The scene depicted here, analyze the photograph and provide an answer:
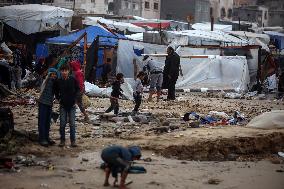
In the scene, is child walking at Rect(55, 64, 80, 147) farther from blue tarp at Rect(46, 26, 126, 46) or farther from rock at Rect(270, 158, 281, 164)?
blue tarp at Rect(46, 26, 126, 46)

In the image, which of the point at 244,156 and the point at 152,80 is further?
the point at 152,80

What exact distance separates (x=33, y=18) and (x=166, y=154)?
20939 mm

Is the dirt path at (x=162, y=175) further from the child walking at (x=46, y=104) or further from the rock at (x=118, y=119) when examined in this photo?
the rock at (x=118, y=119)

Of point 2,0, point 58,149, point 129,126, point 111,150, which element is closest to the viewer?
point 111,150

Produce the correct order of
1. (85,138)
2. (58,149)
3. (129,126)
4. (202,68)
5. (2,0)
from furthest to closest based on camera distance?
(2,0) → (202,68) → (129,126) → (85,138) → (58,149)

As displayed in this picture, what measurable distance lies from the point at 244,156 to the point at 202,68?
13456 mm

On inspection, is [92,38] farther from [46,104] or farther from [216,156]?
[216,156]

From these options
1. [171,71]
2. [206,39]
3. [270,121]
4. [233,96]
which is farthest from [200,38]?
[270,121]

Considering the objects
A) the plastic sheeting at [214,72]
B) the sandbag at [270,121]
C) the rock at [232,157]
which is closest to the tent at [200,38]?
the plastic sheeting at [214,72]

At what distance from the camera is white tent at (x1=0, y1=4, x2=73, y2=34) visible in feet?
88.7

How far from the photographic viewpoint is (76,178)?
6.52 m

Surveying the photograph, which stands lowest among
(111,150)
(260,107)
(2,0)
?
(260,107)

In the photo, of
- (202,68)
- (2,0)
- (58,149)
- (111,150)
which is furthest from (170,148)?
(2,0)

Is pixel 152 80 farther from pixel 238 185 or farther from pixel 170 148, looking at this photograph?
pixel 238 185
